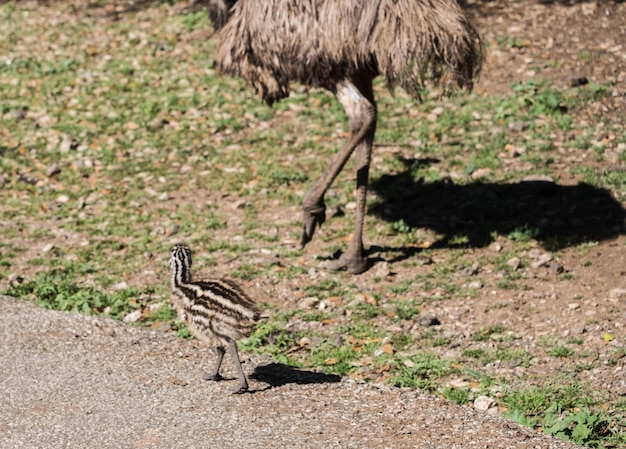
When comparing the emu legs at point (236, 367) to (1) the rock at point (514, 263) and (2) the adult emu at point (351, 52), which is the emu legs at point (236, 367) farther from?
(1) the rock at point (514, 263)

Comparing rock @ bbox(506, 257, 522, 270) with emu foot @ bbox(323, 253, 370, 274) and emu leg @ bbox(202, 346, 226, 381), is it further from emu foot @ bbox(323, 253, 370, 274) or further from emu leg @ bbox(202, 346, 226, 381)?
emu leg @ bbox(202, 346, 226, 381)

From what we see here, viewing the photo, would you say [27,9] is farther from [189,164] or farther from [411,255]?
[411,255]

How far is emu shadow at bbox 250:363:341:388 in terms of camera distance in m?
7.59

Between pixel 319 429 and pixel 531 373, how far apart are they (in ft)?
6.72

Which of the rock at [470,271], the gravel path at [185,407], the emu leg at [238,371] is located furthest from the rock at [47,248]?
the rock at [470,271]

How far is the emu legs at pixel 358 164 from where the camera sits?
9.33 metres

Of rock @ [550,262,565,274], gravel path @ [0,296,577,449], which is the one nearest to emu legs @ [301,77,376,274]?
rock @ [550,262,565,274]

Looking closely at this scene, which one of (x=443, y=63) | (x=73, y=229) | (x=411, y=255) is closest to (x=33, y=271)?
(x=73, y=229)

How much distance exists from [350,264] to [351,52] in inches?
82.0

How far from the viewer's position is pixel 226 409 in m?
7.01

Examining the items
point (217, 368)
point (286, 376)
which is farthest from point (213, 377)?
point (286, 376)

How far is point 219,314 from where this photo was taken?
7109 millimetres

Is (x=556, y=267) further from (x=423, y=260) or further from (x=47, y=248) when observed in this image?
(x=47, y=248)

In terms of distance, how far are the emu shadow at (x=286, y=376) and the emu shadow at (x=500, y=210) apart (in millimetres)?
2641
